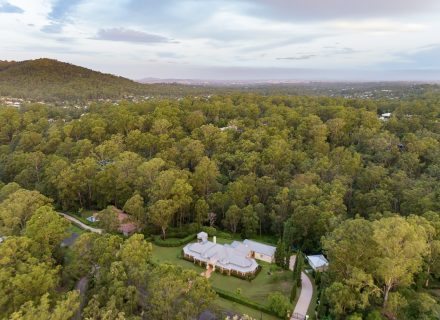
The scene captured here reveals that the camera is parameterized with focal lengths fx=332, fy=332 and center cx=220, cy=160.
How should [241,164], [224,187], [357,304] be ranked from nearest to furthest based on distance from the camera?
[357,304] < [224,187] < [241,164]

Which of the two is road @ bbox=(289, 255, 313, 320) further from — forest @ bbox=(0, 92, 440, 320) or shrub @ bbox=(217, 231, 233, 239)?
shrub @ bbox=(217, 231, 233, 239)

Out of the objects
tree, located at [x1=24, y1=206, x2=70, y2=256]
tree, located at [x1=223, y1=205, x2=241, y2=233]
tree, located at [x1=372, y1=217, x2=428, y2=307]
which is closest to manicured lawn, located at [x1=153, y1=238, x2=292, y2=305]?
tree, located at [x1=223, y1=205, x2=241, y2=233]

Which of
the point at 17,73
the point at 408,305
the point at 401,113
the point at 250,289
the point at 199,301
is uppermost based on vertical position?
the point at 17,73

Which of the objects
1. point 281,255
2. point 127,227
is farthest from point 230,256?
point 127,227

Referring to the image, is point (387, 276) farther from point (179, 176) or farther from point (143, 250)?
point (179, 176)

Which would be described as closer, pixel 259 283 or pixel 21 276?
pixel 21 276

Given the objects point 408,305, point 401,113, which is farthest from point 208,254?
point 401,113

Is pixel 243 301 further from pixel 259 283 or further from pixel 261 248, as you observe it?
pixel 261 248
